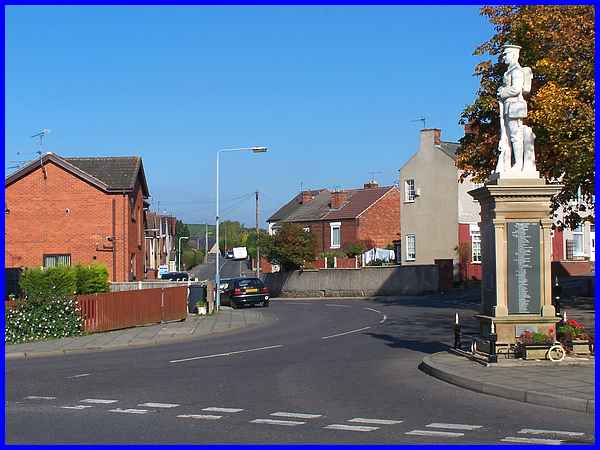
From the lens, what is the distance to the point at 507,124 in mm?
16859

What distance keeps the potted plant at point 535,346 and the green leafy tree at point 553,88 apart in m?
13.1

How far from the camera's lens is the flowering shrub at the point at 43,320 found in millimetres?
24719

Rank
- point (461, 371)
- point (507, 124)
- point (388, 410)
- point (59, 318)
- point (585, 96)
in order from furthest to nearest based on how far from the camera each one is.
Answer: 1. point (585, 96)
2. point (59, 318)
3. point (507, 124)
4. point (461, 371)
5. point (388, 410)

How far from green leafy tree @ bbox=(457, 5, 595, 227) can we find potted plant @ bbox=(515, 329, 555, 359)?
43.1ft

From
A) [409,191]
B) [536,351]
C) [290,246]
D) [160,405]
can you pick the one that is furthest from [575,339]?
[290,246]

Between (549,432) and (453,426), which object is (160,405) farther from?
(549,432)

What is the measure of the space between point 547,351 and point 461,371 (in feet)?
6.13

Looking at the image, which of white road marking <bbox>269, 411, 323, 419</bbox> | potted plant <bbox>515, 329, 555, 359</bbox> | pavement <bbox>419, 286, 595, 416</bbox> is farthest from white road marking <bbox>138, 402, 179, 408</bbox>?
potted plant <bbox>515, 329, 555, 359</bbox>

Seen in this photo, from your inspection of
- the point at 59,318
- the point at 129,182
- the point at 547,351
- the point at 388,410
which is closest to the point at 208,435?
the point at 388,410

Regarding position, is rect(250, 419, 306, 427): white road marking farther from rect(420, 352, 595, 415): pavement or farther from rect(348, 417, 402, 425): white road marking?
rect(420, 352, 595, 415): pavement

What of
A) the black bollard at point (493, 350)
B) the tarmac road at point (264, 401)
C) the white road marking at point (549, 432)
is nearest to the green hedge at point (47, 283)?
the tarmac road at point (264, 401)

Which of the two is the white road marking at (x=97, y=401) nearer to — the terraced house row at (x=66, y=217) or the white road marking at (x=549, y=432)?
the white road marking at (x=549, y=432)

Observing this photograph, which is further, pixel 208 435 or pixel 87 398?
pixel 87 398

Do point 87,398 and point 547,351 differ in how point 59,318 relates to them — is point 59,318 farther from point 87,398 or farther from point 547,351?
point 547,351
